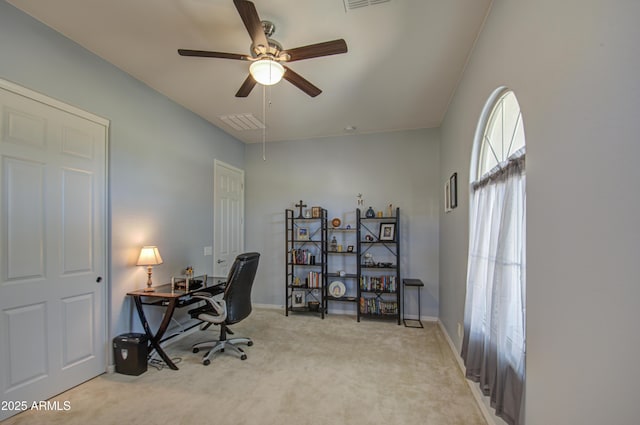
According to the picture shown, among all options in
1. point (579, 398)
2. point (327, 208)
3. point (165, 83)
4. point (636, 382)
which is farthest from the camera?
point (327, 208)

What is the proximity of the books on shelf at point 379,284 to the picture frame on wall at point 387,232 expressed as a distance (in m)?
0.59

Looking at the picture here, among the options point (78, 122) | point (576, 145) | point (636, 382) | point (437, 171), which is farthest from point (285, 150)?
point (636, 382)

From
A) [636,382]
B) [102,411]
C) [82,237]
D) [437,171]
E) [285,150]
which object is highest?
[285,150]

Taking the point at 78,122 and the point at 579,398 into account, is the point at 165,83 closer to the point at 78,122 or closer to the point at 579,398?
the point at 78,122

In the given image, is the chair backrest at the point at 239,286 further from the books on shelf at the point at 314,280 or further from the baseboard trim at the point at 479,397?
the baseboard trim at the point at 479,397

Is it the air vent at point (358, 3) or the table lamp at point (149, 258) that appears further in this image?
the table lamp at point (149, 258)

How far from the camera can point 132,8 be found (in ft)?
6.61

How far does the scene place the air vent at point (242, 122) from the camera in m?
3.93

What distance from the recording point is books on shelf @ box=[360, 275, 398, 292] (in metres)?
4.20

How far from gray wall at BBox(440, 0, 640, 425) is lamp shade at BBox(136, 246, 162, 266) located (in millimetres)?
3123

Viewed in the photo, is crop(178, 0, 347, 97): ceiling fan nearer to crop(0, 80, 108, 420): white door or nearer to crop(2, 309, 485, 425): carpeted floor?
crop(0, 80, 108, 420): white door

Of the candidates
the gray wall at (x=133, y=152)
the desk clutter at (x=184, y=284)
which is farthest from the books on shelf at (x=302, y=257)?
the desk clutter at (x=184, y=284)

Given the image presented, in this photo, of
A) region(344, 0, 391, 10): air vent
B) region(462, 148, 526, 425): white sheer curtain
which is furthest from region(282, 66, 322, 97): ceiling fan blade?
region(462, 148, 526, 425): white sheer curtain

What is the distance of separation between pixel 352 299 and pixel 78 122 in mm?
3852
